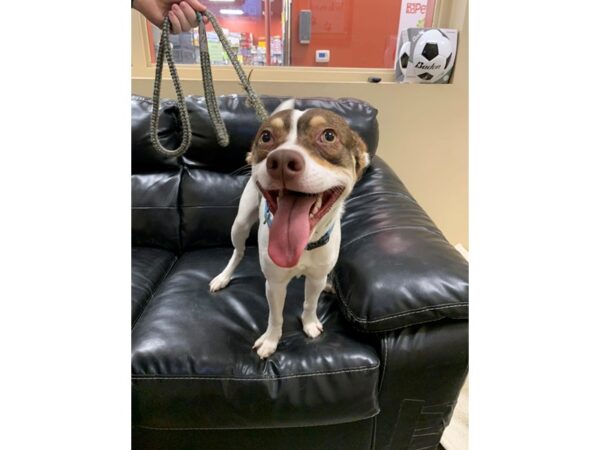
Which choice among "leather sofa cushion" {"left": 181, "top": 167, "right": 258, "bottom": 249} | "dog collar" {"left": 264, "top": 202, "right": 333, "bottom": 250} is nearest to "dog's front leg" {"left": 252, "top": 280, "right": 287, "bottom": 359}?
"dog collar" {"left": 264, "top": 202, "right": 333, "bottom": 250}

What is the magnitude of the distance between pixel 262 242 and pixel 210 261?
63 cm

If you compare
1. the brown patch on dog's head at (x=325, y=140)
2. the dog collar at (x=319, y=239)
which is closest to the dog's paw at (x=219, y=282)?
the dog collar at (x=319, y=239)

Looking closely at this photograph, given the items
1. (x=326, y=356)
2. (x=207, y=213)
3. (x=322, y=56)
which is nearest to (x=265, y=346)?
(x=326, y=356)

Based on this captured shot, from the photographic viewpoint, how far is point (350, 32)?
7.92 ft

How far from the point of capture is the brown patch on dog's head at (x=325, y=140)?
89cm

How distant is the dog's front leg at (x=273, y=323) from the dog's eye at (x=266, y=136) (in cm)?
41

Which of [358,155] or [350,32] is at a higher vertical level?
[350,32]

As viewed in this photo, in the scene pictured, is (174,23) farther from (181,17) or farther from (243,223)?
(243,223)

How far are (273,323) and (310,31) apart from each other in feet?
6.55

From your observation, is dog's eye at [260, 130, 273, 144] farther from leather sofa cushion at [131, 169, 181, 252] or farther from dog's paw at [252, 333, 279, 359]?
leather sofa cushion at [131, 169, 181, 252]

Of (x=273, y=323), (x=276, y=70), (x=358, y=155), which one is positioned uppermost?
(x=276, y=70)

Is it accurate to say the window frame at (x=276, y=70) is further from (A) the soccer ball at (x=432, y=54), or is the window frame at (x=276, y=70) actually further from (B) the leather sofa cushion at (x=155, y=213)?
(B) the leather sofa cushion at (x=155, y=213)

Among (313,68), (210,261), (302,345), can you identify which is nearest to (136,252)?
(210,261)

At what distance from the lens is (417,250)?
1.20 meters
